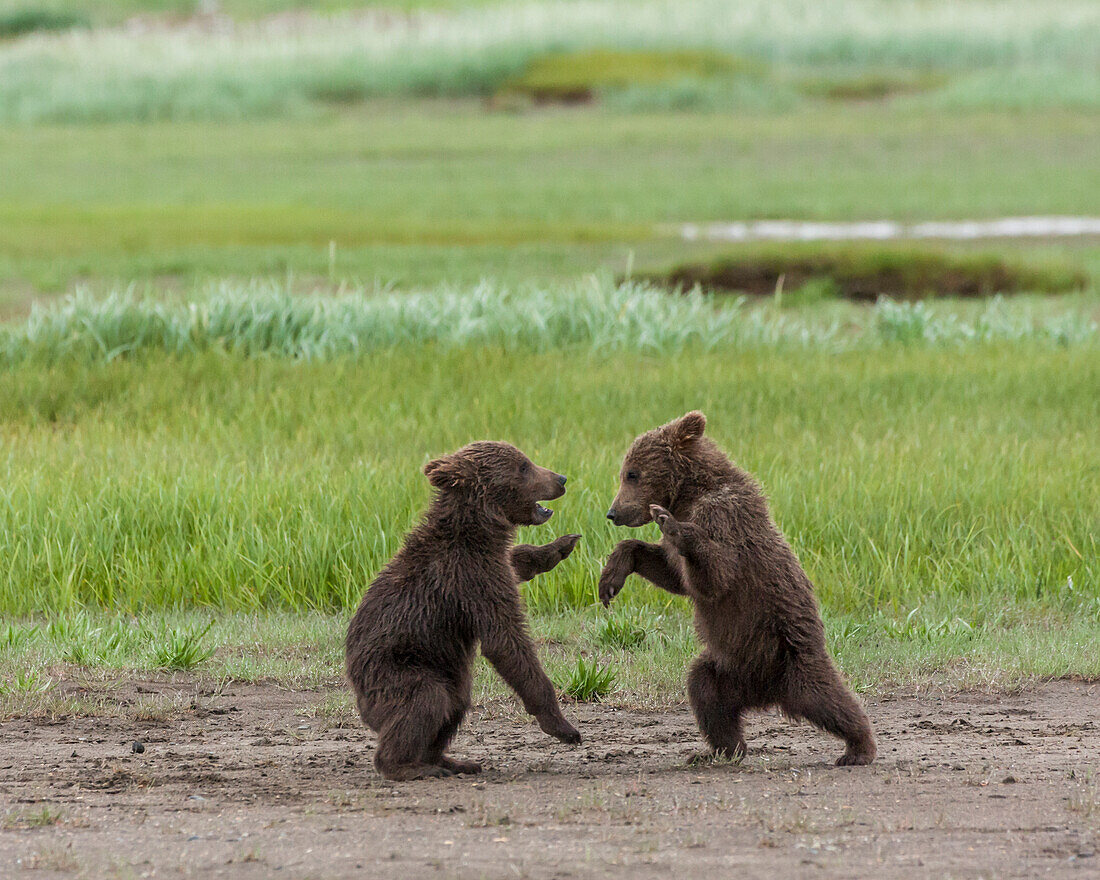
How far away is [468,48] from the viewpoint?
48.2 m

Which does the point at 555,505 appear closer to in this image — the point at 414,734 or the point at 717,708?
the point at 717,708

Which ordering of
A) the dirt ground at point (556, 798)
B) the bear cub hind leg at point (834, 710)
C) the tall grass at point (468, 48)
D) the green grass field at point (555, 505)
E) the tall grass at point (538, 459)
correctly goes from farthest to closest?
the tall grass at point (468, 48)
the tall grass at point (538, 459)
the green grass field at point (555, 505)
the bear cub hind leg at point (834, 710)
the dirt ground at point (556, 798)

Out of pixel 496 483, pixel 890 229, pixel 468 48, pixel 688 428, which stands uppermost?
pixel 468 48

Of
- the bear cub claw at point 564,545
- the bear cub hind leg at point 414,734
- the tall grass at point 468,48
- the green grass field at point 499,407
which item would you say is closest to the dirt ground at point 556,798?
the bear cub hind leg at point 414,734

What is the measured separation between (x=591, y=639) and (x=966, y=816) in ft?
9.54

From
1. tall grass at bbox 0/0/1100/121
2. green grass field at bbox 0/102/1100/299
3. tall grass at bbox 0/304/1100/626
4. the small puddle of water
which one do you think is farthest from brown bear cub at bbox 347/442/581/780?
tall grass at bbox 0/0/1100/121

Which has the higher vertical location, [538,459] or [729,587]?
[729,587]

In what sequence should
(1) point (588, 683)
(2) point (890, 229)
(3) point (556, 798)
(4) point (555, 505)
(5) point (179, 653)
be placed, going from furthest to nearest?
1. (2) point (890, 229)
2. (4) point (555, 505)
3. (5) point (179, 653)
4. (1) point (588, 683)
5. (3) point (556, 798)

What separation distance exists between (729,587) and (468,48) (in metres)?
44.9

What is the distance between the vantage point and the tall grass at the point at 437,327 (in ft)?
41.9

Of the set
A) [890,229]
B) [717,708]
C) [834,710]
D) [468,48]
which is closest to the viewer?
[834,710]

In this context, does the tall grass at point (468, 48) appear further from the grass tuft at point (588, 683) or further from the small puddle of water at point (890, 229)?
→ the grass tuft at point (588, 683)

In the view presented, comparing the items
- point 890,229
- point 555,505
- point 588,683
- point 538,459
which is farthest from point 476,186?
point 588,683

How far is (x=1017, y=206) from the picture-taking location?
2586cm
